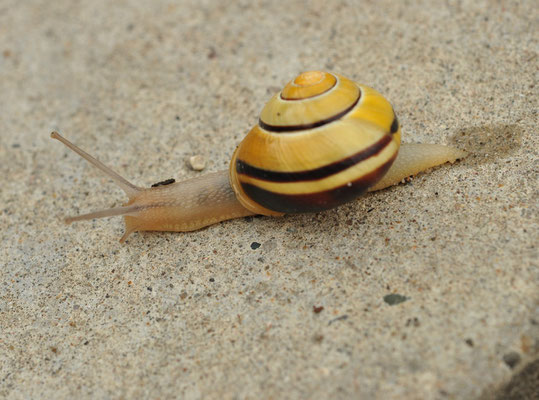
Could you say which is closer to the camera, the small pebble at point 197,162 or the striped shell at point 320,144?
the striped shell at point 320,144

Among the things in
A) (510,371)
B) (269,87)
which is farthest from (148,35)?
(510,371)

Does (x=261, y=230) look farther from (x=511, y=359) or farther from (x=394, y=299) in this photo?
(x=511, y=359)

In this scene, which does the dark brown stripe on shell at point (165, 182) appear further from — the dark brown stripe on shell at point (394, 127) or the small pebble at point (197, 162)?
the dark brown stripe on shell at point (394, 127)

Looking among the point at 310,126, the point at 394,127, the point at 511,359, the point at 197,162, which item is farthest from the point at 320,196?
the point at 197,162

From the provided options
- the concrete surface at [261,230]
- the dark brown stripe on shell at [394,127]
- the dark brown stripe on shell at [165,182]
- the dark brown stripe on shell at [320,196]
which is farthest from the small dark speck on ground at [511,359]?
the dark brown stripe on shell at [165,182]

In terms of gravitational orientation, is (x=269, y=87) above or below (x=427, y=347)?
above

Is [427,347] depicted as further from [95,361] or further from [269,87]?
[269,87]

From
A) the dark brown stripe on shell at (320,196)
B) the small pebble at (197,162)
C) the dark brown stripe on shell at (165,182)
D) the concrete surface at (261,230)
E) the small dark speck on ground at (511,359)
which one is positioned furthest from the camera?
the small pebble at (197,162)
